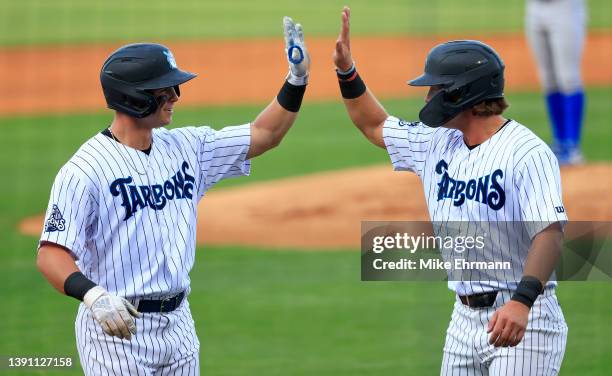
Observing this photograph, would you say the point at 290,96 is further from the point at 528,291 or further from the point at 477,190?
the point at 528,291

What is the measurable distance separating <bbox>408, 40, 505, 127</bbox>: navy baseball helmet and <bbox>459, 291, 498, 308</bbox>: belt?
23.9 inches

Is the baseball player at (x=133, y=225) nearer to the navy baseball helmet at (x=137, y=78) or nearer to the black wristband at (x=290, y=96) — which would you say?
the navy baseball helmet at (x=137, y=78)

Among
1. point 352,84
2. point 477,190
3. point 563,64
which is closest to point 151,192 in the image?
point 352,84

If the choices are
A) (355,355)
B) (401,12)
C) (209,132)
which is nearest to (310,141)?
(355,355)

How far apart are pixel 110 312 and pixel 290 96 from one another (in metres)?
1.20

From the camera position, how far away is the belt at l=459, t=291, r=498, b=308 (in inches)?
145

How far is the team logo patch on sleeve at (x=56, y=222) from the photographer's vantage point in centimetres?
356

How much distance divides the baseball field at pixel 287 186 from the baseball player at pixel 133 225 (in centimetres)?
228

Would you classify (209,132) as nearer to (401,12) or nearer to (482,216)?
(482,216)

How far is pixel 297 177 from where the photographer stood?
36.6 ft

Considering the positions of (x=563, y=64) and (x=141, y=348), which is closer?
(x=141, y=348)

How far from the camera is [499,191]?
360 centimetres

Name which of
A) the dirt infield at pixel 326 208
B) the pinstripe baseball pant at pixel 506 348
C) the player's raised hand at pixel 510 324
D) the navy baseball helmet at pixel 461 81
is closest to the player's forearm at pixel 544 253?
the player's raised hand at pixel 510 324

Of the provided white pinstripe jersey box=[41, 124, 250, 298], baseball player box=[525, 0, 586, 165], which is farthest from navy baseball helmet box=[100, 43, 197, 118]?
baseball player box=[525, 0, 586, 165]
